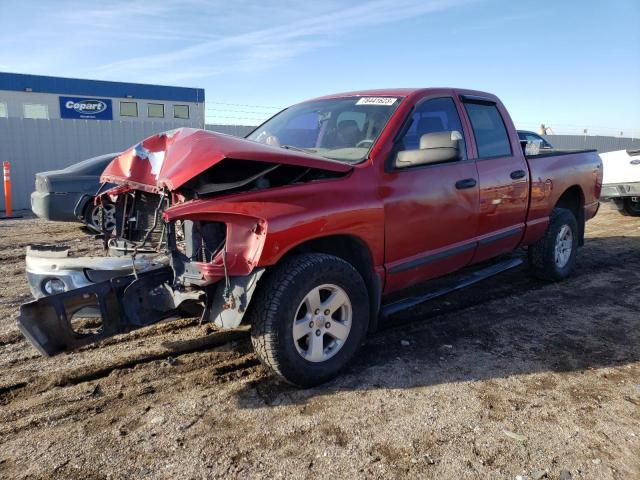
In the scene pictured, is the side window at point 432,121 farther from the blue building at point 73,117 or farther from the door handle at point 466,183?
the blue building at point 73,117

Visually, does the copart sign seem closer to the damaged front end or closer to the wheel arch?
the wheel arch

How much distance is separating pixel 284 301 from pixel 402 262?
1116 mm

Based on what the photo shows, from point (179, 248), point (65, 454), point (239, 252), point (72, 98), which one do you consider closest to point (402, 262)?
point (239, 252)

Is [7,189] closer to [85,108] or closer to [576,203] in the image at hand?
[576,203]

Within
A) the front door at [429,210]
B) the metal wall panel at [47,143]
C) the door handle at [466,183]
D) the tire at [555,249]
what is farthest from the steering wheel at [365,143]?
the metal wall panel at [47,143]

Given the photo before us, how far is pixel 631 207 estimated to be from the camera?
34.3 feet

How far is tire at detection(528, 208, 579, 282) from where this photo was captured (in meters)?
5.38

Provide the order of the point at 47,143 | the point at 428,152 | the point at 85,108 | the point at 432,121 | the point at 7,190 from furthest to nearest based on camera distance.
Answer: the point at 85,108
the point at 47,143
the point at 7,190
the point at 432,121
the point at 428,152

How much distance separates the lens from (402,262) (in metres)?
3.65

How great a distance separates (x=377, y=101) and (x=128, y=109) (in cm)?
2440

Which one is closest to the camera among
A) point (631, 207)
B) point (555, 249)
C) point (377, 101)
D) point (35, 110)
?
point (377, 101)

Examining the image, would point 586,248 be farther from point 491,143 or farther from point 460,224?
point 460,224

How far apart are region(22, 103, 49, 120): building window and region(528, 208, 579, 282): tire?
80.4ft

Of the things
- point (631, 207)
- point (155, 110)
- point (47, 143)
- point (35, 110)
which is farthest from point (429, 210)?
point (35, 110)
